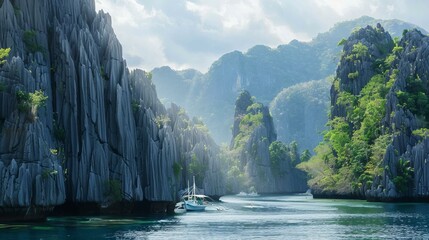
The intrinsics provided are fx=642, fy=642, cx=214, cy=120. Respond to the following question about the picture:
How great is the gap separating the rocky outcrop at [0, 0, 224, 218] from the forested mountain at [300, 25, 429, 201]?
46.1 metres

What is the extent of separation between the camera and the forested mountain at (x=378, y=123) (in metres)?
116

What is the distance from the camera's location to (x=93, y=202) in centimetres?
7150

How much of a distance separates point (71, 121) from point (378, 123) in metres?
80.9

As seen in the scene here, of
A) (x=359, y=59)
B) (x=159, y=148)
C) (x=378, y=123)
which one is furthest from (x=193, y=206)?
(x=359, y=59)

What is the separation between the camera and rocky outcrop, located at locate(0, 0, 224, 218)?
2280 inches

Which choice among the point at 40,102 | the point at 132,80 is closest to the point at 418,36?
the point at 132,80

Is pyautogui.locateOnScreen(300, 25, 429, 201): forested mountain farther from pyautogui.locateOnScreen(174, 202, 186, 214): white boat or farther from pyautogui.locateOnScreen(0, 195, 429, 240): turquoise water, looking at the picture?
pyautogui.locateOnScreen(0, 195, 429, 240): turquoise water

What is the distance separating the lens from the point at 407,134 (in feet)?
392

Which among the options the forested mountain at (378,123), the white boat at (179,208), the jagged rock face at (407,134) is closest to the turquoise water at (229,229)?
the white boat at (179,208)

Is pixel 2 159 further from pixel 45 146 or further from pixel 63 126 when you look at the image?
pixel 63 126

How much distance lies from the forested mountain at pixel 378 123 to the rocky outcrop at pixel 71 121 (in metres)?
46.1

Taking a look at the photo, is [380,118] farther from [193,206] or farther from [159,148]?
[159,148]

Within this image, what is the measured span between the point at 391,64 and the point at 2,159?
109 meters

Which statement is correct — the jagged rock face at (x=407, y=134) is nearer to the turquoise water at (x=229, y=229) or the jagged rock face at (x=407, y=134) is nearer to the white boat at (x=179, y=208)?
the white boat at (x=179, y=208)
